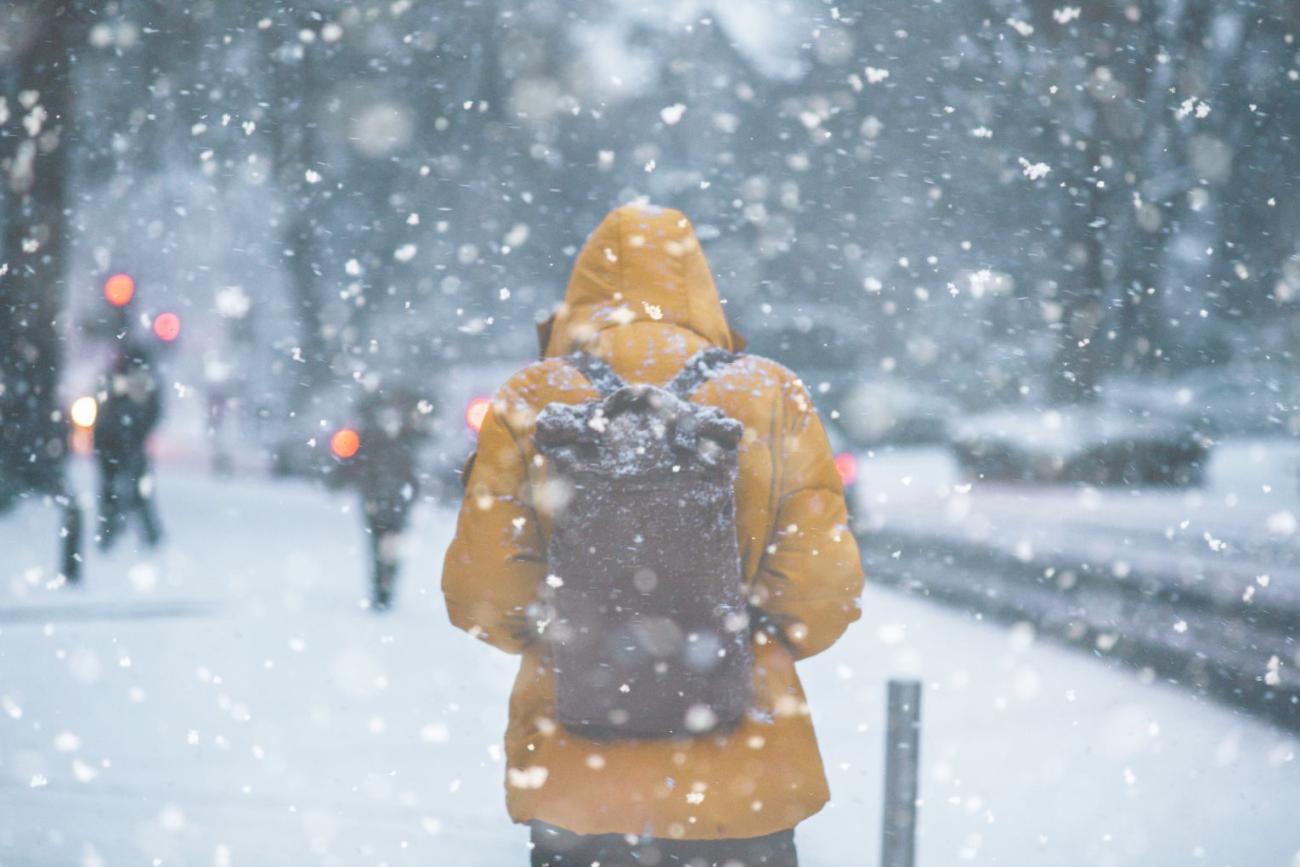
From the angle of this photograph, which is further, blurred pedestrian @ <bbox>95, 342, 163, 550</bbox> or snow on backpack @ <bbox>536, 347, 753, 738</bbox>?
blurred pedestrian @ <bbox>95, 342, 163, 550</bbox>

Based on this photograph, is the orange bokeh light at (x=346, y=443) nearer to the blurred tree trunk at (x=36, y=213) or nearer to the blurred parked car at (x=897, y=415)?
the blurred tree trunk at (x=36, y=213)

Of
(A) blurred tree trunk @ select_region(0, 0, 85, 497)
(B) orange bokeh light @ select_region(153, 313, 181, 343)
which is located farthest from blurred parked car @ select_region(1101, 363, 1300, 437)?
(A) blurred tree trunk @ select_region(0, 0, 85, 497)

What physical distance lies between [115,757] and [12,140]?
23.9 ft

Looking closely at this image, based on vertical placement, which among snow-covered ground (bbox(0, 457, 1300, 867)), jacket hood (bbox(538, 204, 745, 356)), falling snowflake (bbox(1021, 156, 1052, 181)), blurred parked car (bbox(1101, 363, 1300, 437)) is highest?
falling snowflake (bbox(1021, 156, 1052, 181))

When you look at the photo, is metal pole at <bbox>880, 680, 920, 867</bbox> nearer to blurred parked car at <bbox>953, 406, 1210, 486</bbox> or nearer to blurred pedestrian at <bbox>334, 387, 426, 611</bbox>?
blurred pedestrian at <bbox>334, 387, 426, 611</bbox>

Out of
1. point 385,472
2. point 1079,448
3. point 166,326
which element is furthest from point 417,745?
point 1079,448

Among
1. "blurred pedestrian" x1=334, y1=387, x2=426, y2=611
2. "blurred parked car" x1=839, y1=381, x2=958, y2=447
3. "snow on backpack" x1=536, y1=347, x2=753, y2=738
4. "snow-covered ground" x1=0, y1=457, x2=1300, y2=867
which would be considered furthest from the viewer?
"blurred parked car" x1=839, y1=381, x2=958, y2=447

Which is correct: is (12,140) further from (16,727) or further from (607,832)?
(607,832)

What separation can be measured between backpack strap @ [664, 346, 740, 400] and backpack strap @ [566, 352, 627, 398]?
9cm

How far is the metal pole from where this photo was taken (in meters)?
3.49

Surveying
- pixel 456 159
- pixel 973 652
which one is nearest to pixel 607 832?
pixel 973 652

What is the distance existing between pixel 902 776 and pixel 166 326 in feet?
31.1

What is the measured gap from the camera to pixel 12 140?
Answer: 431 inches

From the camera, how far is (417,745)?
5.84 m
